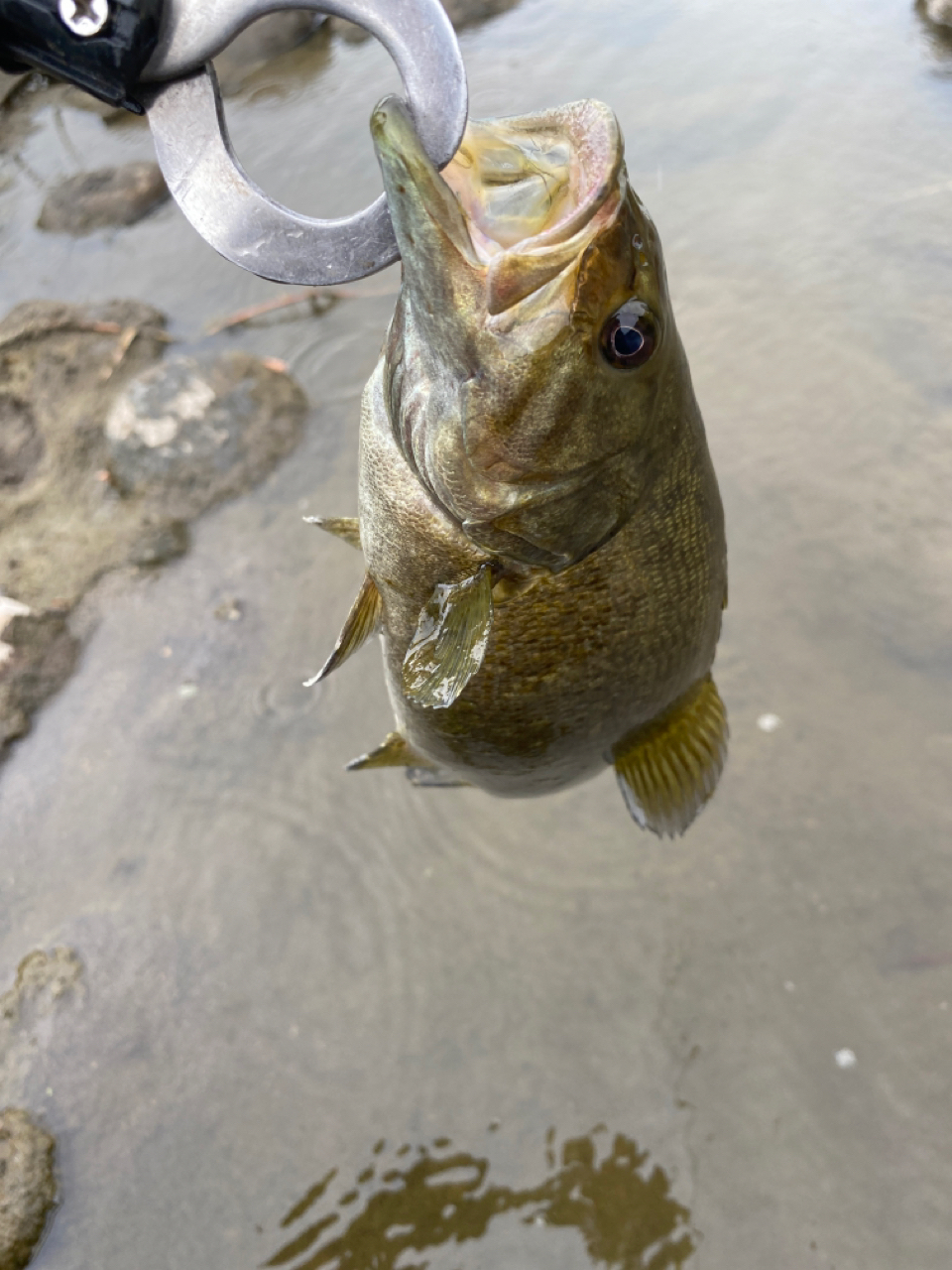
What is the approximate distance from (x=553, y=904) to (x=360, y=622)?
1.95m

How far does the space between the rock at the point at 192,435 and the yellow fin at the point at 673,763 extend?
3.41 metres

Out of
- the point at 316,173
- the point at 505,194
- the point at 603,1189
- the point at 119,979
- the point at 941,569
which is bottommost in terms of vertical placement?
the point at 603,1189

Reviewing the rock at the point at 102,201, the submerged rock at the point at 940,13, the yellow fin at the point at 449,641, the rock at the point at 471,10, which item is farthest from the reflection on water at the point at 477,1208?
the rock at the point at 471,10

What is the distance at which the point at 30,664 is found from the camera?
438cm

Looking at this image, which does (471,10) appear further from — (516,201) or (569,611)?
(569,611)

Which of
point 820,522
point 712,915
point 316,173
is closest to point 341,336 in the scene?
point 316,173

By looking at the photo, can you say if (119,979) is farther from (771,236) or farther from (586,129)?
(771,236)

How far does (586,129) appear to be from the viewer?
139 centimetres

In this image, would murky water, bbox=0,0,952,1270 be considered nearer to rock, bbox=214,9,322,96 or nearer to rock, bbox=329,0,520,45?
rock, bbox=329,0,520,45

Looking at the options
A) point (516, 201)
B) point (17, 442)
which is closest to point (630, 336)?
point (516, 201)

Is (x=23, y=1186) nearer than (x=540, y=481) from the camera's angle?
No

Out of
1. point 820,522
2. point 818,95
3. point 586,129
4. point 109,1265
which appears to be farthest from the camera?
point 818,95

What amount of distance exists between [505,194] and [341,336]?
4516mm

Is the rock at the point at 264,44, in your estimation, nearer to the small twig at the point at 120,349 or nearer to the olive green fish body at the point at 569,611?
the small twig at the point at 120,349
